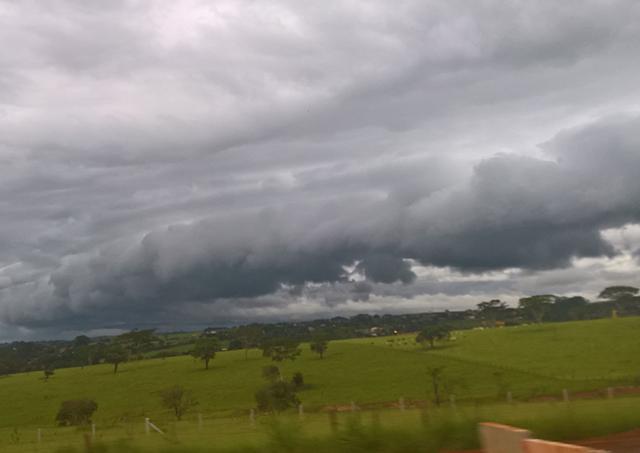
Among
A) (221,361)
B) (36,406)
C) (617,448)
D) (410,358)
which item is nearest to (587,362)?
(410,358)

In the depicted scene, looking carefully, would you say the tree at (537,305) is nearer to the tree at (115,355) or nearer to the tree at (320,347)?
the tree at (320,347)

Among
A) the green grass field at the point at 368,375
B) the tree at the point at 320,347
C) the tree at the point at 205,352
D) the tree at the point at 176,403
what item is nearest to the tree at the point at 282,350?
the green grass field at the point at 368,375

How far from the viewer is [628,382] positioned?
63.3 meters

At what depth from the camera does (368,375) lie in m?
95.6

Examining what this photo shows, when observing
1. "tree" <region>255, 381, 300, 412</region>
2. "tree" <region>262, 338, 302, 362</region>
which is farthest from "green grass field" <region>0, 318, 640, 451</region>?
"tree" <region>255, 381, 300, 412</region>

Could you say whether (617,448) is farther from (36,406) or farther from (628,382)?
(36,406)

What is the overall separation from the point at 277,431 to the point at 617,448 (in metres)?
7.96

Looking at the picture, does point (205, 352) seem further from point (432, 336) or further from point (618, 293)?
point (618, 293)

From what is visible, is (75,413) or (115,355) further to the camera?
(115,355)

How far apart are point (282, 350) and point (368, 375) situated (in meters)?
21.1

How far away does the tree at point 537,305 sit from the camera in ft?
478

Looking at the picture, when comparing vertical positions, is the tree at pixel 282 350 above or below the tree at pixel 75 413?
above

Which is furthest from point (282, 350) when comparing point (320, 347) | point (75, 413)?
point (75, 413)

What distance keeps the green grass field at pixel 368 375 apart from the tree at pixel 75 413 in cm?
154
